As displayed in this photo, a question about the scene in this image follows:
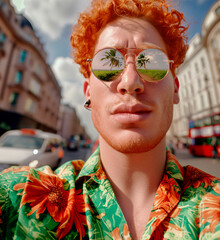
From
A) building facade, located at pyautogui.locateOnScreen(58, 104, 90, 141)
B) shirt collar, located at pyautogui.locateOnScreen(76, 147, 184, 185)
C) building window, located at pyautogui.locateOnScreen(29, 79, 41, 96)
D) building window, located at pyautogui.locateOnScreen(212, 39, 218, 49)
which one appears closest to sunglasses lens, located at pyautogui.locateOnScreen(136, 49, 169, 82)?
shirt collar, located at pyautogui.locateOnScreen(76, 147, 184, 185)

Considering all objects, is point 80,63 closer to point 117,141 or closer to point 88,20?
point 88,20

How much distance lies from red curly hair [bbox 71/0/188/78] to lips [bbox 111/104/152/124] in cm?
78

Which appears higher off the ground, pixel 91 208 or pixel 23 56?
pixel 23 56

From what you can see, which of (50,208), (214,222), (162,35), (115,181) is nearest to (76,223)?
(50,208)

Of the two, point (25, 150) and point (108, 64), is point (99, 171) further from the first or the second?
point (25, 150)

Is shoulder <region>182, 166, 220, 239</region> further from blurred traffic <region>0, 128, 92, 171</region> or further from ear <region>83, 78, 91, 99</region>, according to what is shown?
blurred traffic <region>0, 128, 92, 171</region>

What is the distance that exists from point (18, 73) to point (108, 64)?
2456 centimetres

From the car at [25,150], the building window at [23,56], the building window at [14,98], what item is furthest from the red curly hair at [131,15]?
the building window at [23,56]

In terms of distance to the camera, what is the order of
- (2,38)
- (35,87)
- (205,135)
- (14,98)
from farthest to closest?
(35,87) → (14,98) → (2,38) → (205,135)

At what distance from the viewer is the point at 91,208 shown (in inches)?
40.1

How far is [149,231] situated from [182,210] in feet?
0.84

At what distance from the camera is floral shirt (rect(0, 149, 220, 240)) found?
0.88 meters

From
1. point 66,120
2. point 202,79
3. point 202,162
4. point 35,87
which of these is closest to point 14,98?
point 35,87

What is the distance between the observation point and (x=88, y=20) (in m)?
1.61
